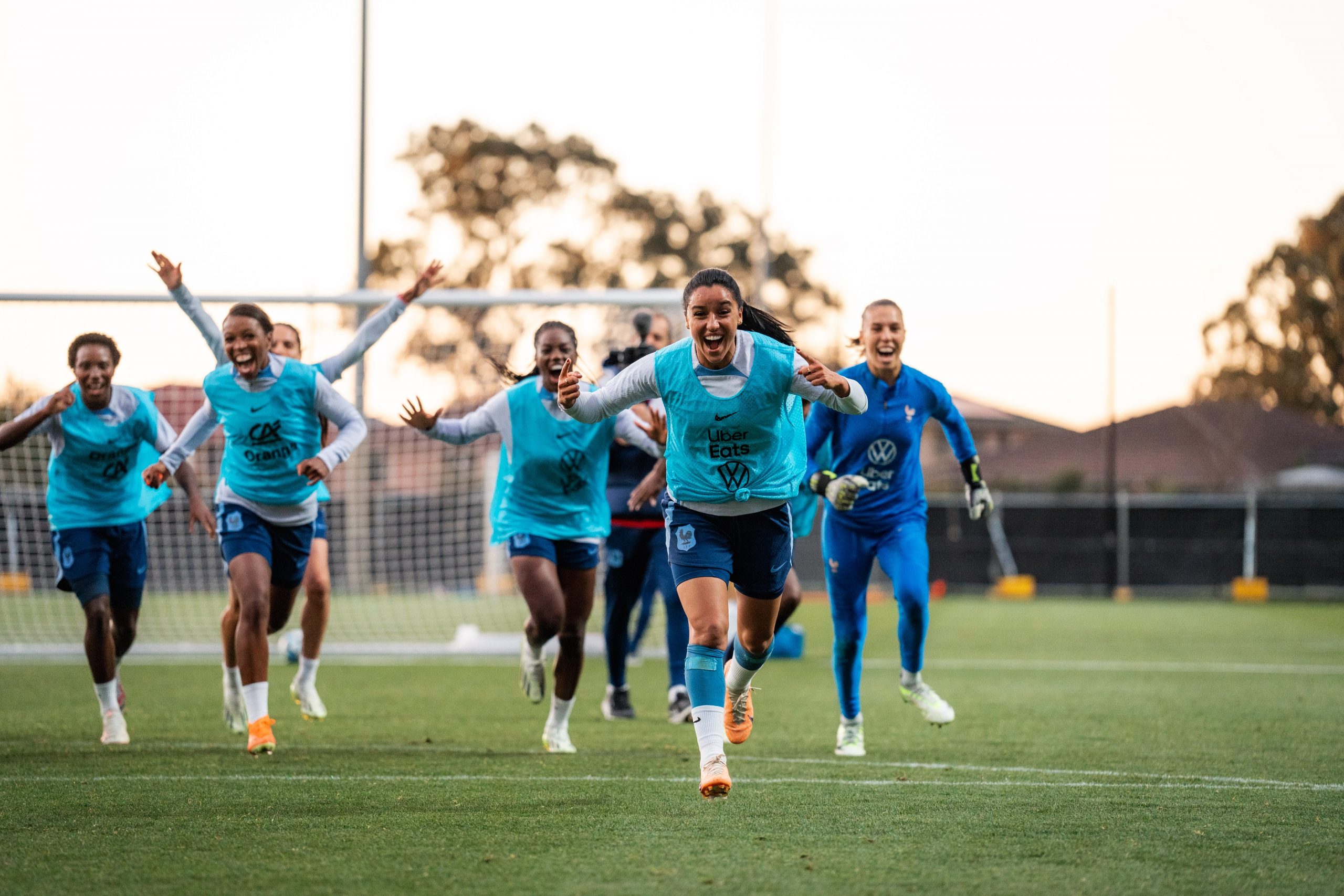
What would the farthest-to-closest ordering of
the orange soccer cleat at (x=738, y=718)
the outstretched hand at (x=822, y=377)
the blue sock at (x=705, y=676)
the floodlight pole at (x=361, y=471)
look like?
the floodlight pole at (x=361, y=471) < the orange soccer cleat at (x=738, y=718) < the blue sock at (x=705, y=676) < the outstretched hand at (x=822, y=377)

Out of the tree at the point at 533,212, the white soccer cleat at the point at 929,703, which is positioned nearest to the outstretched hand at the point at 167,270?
the white soccer cleat at the point at 929,703

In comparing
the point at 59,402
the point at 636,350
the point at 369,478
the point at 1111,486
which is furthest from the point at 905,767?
the point at 1111,486

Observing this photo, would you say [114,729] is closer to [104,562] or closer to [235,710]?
[235,710]

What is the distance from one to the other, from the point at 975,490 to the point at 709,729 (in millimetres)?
2757

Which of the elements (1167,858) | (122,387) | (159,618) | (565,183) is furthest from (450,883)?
(565,183)

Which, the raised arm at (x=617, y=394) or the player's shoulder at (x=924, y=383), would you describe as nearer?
the raised arm at (x=617, y=394)

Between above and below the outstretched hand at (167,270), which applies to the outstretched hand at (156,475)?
below

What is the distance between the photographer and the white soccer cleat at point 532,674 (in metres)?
7.78

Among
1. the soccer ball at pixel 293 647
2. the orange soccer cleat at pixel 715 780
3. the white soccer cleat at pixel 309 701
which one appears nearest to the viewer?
the orange soccer cleat at pixel 715 780

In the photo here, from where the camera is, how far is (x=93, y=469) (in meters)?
8.09

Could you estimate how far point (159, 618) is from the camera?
1816 cm

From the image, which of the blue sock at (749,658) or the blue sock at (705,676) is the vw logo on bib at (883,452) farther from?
the blue sock at (705,676)

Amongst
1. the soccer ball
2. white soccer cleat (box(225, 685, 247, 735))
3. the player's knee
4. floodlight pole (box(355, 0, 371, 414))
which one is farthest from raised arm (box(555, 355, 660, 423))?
Result: floodlight pole (box(355, 0, 371, 414))

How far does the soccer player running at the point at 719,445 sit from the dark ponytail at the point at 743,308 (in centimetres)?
Answer: 1
